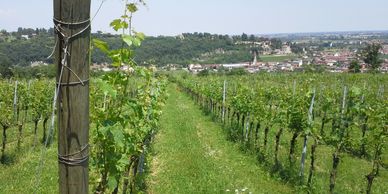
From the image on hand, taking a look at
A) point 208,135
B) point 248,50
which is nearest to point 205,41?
point 248,50

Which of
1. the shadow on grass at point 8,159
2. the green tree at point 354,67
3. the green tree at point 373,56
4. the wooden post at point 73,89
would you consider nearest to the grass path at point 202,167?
the shadow on grass at point 8,159

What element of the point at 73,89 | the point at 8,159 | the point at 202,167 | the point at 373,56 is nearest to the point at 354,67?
the point at 373,56

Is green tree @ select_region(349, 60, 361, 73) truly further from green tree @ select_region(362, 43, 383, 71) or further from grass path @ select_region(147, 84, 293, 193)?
grass path @ select_region(147, 84, 293, 193)

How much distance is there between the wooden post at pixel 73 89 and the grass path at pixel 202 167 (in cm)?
504

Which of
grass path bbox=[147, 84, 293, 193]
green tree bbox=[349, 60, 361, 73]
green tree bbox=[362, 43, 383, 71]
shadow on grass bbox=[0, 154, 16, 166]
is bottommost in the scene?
shadow on grass bbox=[0, 154, 16, 166]

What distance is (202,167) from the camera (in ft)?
31.8

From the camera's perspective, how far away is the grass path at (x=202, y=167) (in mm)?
8196

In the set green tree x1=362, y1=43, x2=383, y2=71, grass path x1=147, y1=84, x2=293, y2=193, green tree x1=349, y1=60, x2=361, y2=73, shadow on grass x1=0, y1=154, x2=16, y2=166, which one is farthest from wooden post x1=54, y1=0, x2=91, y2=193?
green tree x1=362, y1=43, x2=383, y2=71

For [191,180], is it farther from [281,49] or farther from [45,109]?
[281,49]

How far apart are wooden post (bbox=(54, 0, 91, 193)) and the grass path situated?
504cm

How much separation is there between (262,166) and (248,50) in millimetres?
111891

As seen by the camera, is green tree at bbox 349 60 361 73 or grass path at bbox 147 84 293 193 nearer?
grass path at bbox 147 84 293 193

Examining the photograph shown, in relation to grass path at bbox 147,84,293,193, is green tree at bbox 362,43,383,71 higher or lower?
higher

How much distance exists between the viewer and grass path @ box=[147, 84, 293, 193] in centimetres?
820
